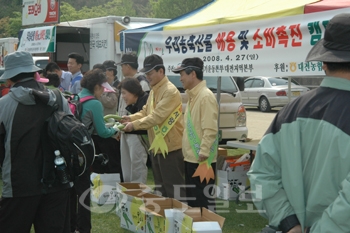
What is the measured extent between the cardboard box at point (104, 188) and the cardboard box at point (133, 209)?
0.85 m

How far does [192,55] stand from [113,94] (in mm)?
1822

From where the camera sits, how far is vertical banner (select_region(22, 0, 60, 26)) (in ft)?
52.4

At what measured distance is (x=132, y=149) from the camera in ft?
24.8

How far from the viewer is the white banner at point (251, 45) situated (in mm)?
4902

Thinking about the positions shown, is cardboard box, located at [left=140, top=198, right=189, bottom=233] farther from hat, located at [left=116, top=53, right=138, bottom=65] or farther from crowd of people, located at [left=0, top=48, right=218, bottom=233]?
hat, located at [left=116, top=53, right=138, bottom=65]

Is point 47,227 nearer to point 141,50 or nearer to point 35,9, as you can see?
point 141,50

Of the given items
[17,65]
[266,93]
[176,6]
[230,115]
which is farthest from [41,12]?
[176,6]

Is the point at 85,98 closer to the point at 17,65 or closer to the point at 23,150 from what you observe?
the point at 17,65

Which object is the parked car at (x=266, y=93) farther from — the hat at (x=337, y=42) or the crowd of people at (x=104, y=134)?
the hat at (x=337, y=42)

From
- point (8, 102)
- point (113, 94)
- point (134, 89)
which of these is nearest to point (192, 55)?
point (134, 89)

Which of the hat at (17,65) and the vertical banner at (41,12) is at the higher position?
the vertical banner at (41,12)

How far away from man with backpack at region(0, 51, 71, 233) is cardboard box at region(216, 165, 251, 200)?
3859 millimetres

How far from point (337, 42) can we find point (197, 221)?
289 cm

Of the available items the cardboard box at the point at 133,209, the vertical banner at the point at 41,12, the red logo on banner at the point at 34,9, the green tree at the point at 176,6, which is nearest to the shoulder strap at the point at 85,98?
the cardboard box at the point at 133,209
